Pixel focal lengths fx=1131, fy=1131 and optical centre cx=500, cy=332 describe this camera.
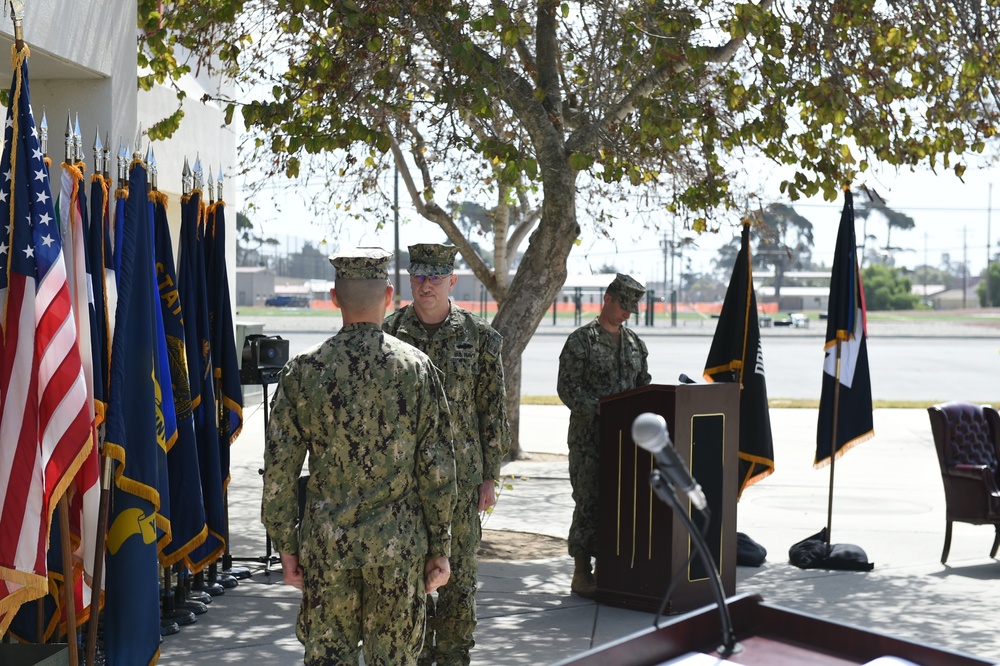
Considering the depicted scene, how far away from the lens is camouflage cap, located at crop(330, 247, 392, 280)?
13.5 ft

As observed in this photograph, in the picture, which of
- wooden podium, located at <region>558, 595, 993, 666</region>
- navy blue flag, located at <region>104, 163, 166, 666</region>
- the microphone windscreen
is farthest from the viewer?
navy blue flag, located at <region>104, 163, 166, 666</region>

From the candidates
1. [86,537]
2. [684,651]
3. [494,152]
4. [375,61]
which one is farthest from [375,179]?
[684,651]

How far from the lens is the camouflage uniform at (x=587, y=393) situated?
7402 mm

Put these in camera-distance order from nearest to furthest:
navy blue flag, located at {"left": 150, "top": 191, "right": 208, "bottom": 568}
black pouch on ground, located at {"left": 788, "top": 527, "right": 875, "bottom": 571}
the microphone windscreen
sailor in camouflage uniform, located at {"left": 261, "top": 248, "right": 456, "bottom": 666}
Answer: the microphone windscreen
sailor in camouflage uniform, located at {"left": 261, "top": 248, "right": 456, "bottom": 666}
navy blue flag, located at {"left": 150, "top": 191, "right": 208, "bottom": 568}
black pouch on ground, located at {"left": 788, "top": 527, "right": 875, "bottom": 571}

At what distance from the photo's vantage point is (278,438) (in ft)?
13.3

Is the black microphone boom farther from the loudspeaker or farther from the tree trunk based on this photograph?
the tree trunk

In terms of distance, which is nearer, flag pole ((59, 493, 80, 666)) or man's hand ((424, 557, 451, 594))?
man's hand ((424, 557, 451, 594))

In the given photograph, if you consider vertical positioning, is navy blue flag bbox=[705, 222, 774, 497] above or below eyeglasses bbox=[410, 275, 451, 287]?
below

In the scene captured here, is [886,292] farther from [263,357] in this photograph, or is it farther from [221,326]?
[221,326]

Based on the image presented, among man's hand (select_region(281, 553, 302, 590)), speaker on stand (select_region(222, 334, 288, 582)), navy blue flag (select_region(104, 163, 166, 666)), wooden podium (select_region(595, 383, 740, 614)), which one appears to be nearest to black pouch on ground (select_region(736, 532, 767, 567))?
wooden podium (select_region(595, 383, 740, 614))

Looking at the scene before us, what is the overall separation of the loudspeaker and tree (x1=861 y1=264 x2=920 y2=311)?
105 m

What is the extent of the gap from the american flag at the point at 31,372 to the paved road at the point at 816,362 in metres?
19.6

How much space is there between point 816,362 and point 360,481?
3412cm

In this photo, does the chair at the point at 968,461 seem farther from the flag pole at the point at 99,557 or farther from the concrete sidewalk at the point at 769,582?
the flag pole at the point at 99,557
